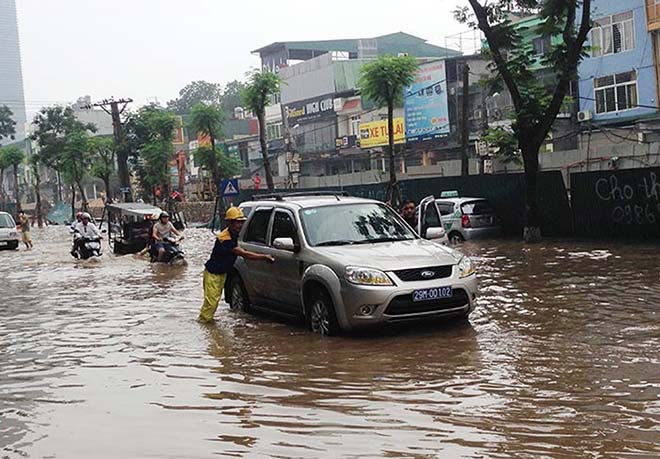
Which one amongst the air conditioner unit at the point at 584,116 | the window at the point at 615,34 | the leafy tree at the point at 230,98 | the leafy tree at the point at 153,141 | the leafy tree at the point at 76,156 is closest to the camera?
the window at the point at 615,34

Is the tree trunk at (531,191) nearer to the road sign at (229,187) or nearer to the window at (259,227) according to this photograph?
the window at (259,227)

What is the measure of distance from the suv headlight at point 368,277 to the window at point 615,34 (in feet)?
100.0

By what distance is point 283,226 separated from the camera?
35.0 ft

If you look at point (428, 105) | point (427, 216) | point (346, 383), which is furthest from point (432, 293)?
point (428, 105)

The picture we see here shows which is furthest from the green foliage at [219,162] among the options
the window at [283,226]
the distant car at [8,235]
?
the window at [283,226]

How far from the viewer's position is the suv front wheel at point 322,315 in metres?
9.37

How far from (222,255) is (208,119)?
38.4 metres

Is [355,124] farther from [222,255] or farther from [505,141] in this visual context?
[222,255]

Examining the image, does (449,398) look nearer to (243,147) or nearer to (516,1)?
(516,1)

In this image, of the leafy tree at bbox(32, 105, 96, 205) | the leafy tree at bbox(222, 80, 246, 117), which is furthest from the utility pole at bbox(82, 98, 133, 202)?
the leafy tree at bbox(222, 80, 246, 117)

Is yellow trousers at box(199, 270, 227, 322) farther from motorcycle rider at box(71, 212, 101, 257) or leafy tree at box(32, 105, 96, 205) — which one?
leafy tree at box(32, 105, 96, 205)

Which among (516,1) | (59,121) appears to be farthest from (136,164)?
(516,1)

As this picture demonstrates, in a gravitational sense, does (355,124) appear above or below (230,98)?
below

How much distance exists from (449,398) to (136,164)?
179 ft
